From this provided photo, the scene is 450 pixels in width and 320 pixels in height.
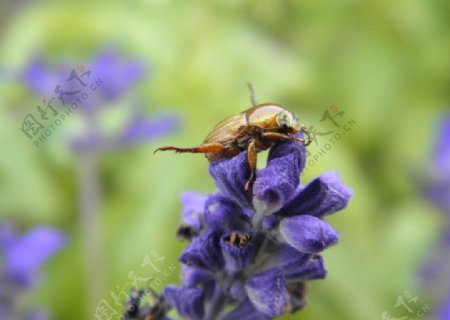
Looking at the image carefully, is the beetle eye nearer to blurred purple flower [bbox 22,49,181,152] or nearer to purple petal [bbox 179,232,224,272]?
purple petal [bbox 179,232,224,272]

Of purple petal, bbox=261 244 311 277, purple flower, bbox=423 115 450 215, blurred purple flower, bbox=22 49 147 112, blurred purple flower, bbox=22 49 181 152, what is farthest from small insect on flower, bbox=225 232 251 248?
purple flower, bbox=423 115 450 215

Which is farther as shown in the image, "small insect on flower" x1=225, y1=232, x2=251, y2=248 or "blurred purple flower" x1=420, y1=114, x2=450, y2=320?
"blurred purple flower" x1=420, y1=114, x2=450, y2=320

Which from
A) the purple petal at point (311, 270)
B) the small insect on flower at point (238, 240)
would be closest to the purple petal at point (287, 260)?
the purple petal at point (311, 270)

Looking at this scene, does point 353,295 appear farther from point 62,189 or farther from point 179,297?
point 179,297

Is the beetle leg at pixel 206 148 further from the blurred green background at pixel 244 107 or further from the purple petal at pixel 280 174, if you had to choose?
the blurred green background at pixel 244 107

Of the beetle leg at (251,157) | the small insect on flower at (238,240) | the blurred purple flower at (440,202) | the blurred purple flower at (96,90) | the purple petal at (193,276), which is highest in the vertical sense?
the blurred purple flower at (96,90)

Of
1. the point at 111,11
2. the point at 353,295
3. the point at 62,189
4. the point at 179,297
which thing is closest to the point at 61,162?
the point at 62,189

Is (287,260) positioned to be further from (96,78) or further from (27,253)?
(96,78)
